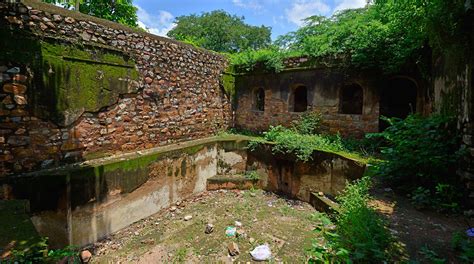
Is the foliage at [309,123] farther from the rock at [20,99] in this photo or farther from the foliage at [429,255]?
the rock at [20,99]

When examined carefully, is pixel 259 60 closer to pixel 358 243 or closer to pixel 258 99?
pixel 258 99

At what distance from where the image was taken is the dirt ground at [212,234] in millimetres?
3980

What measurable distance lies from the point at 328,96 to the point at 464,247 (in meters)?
5.82

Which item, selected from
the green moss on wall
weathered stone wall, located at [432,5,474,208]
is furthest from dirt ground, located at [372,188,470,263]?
the green moss on wall

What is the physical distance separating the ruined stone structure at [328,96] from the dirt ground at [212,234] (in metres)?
3.06

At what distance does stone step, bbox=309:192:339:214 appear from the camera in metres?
4.78

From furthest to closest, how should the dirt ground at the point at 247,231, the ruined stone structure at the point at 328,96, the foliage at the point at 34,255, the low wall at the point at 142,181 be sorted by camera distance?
the ruined stone structure at the point at 328,96 < the low wall at the point at 142,181 < the dirt ground at the point at 247,231 < the foliage at the point at 34,255

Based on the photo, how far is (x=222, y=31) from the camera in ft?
78.4

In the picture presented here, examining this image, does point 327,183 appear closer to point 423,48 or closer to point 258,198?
point 258,198

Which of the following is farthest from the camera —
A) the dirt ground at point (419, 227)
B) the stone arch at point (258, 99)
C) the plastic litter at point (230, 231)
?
the stone arch at point (258, 99)

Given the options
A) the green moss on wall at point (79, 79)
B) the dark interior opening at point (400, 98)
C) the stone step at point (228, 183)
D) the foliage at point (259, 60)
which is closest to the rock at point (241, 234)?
the stone step at point (228, 183)

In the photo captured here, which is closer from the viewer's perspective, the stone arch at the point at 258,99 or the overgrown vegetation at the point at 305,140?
the overgrown vegetation at the point at 305,140

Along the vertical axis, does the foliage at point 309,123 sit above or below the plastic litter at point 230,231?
above

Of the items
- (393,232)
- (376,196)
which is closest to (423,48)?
(376,196)
